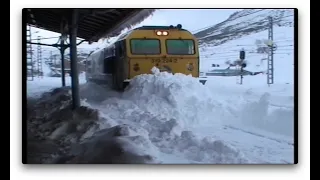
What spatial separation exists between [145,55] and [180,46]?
0.20 metres

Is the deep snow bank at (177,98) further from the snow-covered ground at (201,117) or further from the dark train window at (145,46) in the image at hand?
the dark train window at (145,46)

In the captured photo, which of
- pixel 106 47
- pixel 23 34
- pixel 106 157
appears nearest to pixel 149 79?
pixel 106 47

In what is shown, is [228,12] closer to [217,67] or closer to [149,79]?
[217,67]

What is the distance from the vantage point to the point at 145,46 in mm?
2701

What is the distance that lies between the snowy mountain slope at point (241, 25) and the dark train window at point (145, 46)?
0.23 meters

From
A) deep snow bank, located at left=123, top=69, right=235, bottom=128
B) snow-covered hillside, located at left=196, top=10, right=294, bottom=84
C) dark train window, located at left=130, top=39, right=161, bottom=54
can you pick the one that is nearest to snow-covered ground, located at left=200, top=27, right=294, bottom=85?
snow-covered hillside, located at left=196, top=10, right=294, bottom=84

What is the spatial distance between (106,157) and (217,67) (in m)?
0.78

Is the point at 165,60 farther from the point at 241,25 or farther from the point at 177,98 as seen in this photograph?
the point at 241,25

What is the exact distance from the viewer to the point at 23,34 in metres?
2.64

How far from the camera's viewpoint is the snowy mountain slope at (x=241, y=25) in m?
2.66

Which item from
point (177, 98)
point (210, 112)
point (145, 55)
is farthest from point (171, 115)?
point (145, 55)

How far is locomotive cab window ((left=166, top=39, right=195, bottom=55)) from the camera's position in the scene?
269cm

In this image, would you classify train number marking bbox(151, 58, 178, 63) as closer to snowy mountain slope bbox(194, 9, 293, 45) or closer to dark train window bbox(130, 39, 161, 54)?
dark train window bbox(130, 39, 161, 54)

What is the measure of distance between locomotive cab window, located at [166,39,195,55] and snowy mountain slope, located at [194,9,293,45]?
0.19 ft
